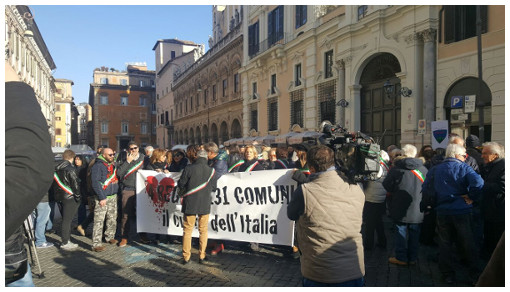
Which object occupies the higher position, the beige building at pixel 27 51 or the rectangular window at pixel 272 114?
the beige building at pixel 27 51

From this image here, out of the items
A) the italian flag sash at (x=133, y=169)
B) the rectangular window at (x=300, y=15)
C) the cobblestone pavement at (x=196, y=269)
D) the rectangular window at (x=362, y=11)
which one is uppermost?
the rectangular window at (x=300, y=15)

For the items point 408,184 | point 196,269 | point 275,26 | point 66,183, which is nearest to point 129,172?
point 66,183

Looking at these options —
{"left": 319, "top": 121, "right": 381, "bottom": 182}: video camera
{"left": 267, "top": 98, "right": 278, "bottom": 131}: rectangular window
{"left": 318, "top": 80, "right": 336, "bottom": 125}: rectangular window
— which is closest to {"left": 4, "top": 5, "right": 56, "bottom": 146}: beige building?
{"left": 267, "top": 98, "right": 278, "bottom": 131}: rectangular window

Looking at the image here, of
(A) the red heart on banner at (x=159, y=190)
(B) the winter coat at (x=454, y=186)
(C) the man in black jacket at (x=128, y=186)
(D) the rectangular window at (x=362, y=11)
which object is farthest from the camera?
(D) the rectangular window at (x=362, y=11)

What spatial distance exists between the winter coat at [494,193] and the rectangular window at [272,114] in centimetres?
2029

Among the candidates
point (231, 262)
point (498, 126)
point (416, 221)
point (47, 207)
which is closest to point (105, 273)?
point (231, 262)

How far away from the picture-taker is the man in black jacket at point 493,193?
191 inches

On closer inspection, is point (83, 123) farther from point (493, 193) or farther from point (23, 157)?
point (23, 157)

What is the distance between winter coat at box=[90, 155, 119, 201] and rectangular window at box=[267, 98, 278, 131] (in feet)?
62.6

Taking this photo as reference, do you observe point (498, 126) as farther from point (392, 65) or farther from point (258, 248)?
point (258, 248)

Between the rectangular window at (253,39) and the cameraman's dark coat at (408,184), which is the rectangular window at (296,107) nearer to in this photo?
the rectangular window at (253,39)

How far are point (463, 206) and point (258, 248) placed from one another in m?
3.25

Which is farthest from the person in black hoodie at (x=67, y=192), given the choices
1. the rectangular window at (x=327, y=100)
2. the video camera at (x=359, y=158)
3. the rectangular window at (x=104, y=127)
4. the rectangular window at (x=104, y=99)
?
the rectangular window at (x=104, y=99)

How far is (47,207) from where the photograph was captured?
672 cm
